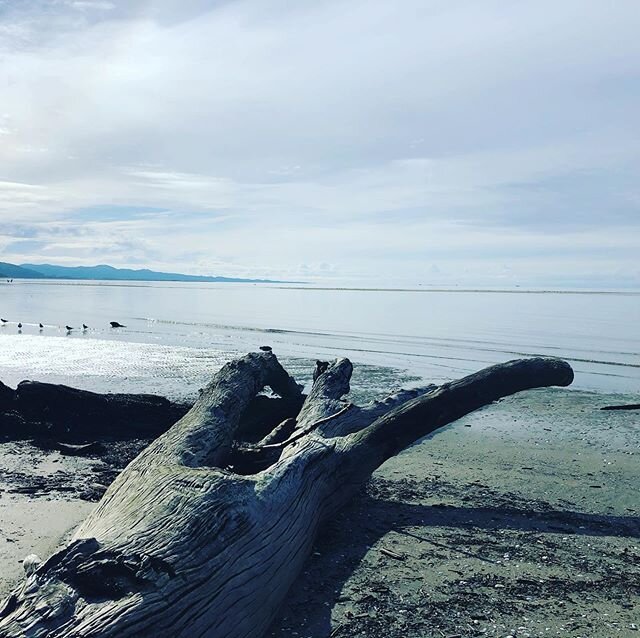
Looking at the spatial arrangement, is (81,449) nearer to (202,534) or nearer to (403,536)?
(403,536)

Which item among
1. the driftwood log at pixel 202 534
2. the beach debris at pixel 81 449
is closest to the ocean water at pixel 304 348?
the beach debris at pixel 81 449

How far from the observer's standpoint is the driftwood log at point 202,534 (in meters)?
3.12

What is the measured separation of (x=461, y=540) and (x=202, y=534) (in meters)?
2.84

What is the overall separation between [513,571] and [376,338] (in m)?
24.2

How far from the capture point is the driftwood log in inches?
123

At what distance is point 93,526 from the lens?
4.42m

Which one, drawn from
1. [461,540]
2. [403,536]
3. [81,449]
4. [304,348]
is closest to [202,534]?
[403,536]

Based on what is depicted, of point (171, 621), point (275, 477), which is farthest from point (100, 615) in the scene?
point (275, 477)

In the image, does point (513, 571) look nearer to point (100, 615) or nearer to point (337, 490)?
point (337, 490)

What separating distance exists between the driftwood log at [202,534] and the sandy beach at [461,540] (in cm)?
40

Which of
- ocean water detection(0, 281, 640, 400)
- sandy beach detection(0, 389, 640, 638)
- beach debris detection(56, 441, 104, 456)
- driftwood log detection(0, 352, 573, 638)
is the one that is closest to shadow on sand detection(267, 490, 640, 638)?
sandy beach detection(0, 389, 640, 638)

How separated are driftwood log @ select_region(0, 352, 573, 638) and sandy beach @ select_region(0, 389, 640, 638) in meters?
0.40

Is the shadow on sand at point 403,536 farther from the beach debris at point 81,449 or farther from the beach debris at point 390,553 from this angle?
the beach debris at point 81,449

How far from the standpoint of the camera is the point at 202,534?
382cm
